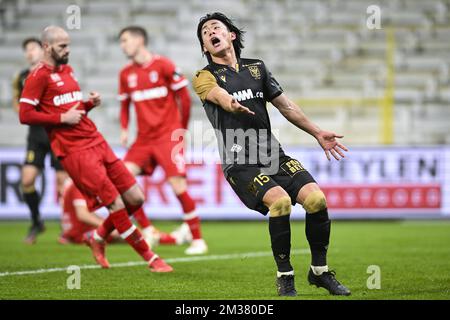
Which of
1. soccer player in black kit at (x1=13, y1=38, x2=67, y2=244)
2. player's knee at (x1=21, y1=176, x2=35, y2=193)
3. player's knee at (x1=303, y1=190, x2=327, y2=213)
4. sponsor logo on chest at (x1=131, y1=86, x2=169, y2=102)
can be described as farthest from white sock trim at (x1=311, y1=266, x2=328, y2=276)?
player's knee at (x1=21, y1=176, x2=35, y2=193)

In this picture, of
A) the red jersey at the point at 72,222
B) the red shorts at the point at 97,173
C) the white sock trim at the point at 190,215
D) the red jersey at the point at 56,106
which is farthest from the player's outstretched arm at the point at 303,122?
the red jersey at the point at 72,222

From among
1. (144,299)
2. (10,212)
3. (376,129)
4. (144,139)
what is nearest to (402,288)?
(144,299)

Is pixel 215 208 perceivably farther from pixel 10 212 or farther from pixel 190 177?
pixel 10 212

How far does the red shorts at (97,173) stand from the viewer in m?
8.27

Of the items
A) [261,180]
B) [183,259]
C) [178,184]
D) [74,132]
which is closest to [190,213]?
[178,184]

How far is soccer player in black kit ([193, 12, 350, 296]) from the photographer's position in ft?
21.4

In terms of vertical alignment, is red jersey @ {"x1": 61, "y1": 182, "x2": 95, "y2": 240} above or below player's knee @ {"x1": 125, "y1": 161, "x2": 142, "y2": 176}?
below

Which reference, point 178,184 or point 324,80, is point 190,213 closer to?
point 178,184

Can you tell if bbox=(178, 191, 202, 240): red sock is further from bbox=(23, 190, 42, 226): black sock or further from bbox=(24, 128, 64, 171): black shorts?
bbox=(23, 190, 42, 226): black sock

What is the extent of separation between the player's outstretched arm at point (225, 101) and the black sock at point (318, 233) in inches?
35.4

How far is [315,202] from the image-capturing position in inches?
257

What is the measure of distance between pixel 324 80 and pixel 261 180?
13.8m
